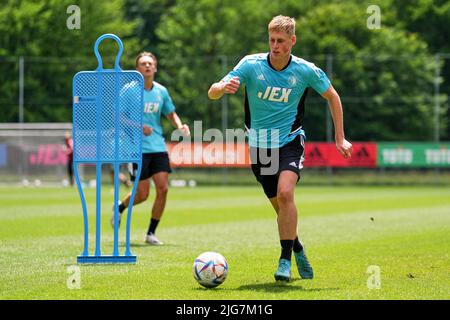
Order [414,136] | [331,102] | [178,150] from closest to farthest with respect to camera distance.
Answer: [331,102]
[178,150]
[414,136]

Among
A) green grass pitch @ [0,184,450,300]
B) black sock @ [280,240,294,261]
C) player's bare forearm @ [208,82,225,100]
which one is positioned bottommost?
green grass pitch @ [0,184,450,300]

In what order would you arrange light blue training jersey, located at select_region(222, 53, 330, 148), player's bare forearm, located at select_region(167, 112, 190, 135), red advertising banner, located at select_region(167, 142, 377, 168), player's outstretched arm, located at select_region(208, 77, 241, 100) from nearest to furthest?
1. player's outstretched arm, located at select_region(208, 77, 241, 100)
2. light blue training jersey, located at select_region(222, 53, 330, 148)
3. player's bare forearm, located at select_region(167, 112, 190, 135)
4. red advertising banner, located at select_region(167, 142, 377, 168)

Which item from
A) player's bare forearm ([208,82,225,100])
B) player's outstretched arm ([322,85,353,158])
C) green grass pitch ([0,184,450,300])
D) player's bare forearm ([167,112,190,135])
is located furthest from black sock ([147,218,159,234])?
player's bare forearm ([208,82,225,100])

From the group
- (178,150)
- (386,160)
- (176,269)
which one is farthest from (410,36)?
(176,269)

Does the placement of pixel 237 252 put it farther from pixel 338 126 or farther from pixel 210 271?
pixel 210 271

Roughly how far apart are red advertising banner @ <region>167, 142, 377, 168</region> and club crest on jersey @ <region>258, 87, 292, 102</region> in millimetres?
25560

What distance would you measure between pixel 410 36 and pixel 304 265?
41.5 m

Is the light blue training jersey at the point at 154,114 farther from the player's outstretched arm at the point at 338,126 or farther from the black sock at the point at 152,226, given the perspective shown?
the player's outstretched arm at the point at 338,126

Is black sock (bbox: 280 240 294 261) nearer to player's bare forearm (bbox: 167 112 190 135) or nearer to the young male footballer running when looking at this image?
the young male footballer running

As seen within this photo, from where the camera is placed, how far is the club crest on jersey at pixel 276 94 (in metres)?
8.60

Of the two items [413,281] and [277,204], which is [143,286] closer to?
[277,204]

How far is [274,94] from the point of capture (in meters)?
8.62

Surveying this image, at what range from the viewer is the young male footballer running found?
837 centimetres
